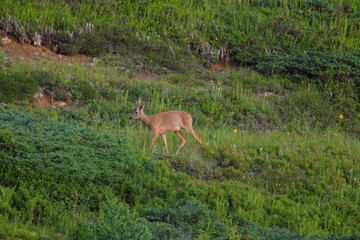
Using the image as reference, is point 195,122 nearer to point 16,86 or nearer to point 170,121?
point 170,121

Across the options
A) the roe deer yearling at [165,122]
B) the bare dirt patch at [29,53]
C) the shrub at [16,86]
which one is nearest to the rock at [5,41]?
the bare dirt patch at [29,53]

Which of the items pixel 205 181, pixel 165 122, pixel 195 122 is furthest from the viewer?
pixel 195 122

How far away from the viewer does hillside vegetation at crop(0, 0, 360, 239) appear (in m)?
6.80

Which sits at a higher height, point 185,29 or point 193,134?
point 185,29

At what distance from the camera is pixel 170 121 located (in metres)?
10.6

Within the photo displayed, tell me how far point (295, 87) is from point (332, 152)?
604 cm

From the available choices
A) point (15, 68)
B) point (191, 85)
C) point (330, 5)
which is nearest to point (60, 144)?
point (15, 68)

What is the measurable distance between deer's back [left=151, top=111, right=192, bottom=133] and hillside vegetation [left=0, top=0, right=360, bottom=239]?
19.6 inches

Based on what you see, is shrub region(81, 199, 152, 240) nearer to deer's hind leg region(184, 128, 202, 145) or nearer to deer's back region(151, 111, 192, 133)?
deer's back region(151, 111, 192, 133)

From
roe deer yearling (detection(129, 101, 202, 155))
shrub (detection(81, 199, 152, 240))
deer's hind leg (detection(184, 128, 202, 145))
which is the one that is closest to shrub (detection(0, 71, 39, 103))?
roe deer yearling (detection(129, 101, 202, 155))

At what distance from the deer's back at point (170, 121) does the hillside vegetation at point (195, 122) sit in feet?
1.63

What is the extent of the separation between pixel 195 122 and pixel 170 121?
2.40m

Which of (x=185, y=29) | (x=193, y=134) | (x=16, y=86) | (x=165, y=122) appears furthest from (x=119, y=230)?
(x=185, y=29)

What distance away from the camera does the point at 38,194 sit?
671cm
